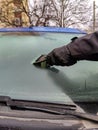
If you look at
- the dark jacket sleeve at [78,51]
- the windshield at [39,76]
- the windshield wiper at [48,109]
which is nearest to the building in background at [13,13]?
the windshield at [39,76]

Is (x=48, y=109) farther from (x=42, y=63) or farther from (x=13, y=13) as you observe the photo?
(x=13, y=13)

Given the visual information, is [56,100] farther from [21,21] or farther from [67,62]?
[21,21]

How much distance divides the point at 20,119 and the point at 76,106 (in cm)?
43

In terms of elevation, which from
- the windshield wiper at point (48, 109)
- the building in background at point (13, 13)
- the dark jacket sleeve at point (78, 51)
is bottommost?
the building in background at point (13, 13)

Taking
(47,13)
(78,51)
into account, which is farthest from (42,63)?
(47,13)

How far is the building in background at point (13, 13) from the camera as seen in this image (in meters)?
28.2

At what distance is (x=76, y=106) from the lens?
2.64 m

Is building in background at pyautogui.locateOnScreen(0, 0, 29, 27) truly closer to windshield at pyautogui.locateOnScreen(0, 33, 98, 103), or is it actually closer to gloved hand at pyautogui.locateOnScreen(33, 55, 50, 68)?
windshield at pyautogui.locateOnScreen(0, 33, 98, 103)

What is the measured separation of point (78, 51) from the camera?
114 inches

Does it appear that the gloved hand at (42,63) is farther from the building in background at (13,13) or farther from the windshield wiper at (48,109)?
the building in background at (13,13)

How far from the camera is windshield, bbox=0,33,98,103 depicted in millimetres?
2793

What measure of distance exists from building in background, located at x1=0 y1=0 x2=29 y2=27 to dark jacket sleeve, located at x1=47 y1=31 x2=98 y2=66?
80.6ft

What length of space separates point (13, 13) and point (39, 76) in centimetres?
2836

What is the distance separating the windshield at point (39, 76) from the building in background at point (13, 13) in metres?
24.1
